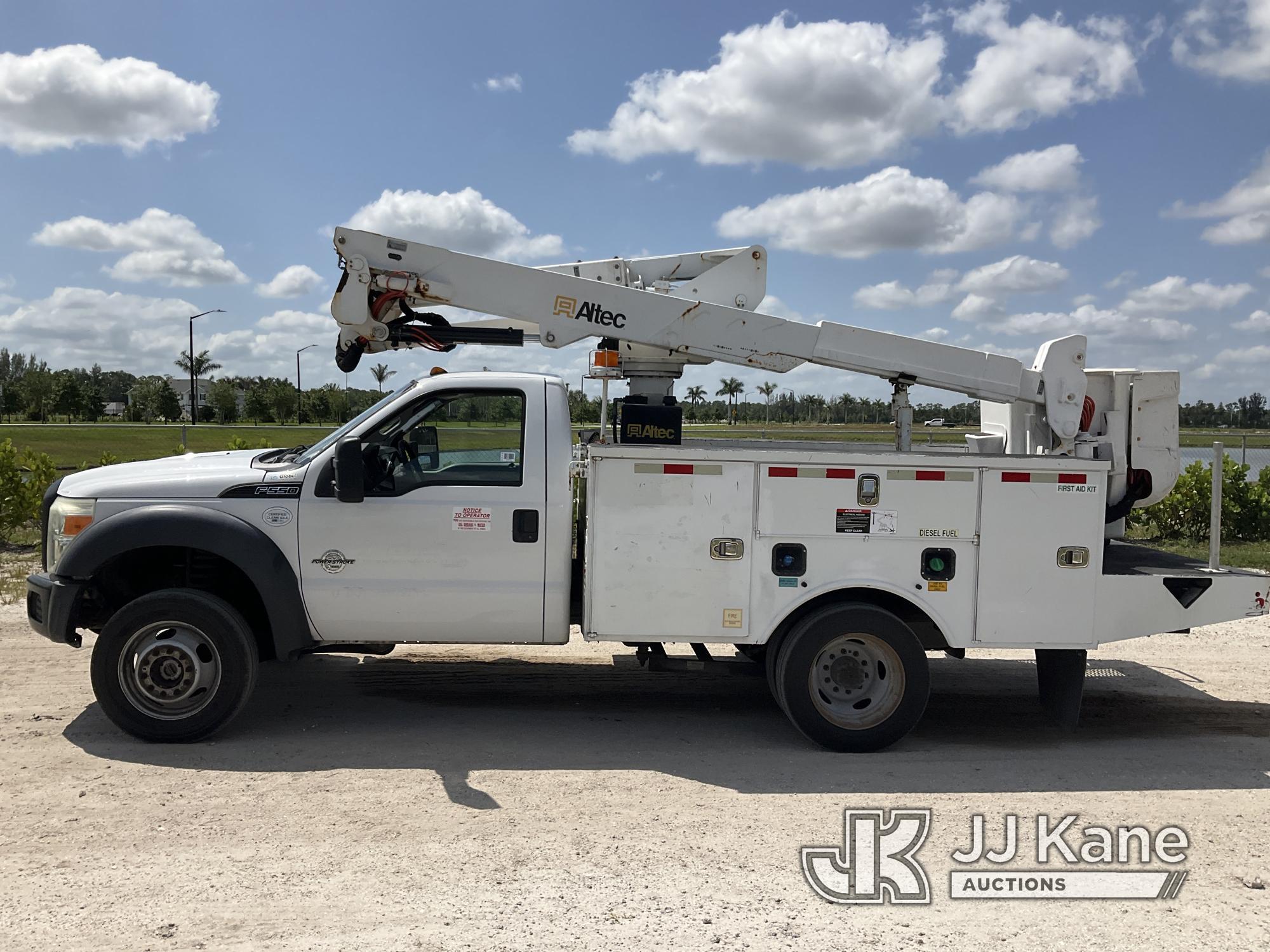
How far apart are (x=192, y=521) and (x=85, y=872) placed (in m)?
2.06

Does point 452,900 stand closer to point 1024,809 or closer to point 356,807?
point 356,807

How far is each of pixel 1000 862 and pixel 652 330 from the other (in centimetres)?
349

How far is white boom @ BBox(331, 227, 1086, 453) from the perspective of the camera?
6109mm

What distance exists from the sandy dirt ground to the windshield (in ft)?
5.48

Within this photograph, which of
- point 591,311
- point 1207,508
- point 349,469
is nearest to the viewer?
point 349,469

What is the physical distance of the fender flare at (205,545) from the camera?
18.2 feet

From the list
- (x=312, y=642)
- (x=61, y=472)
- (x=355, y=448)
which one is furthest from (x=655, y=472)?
(x=61, y=472)

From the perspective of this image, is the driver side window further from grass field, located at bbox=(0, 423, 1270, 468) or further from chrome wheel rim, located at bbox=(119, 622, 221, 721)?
grass field, located at bbox=(0, 423, 1270, 468)

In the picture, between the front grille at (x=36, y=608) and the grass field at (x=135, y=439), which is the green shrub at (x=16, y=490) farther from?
the front grille at (x=36, y=608)

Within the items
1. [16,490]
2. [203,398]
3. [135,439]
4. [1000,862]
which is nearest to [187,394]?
[203,398]

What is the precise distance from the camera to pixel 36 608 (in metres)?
5.80

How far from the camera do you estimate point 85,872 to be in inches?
162

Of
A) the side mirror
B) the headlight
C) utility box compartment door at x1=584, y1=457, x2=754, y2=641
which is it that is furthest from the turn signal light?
utility box compartment door at x1=584, y1=457, x2=754, y2=641

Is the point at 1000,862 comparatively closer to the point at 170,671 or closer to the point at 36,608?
the point at 170,671
